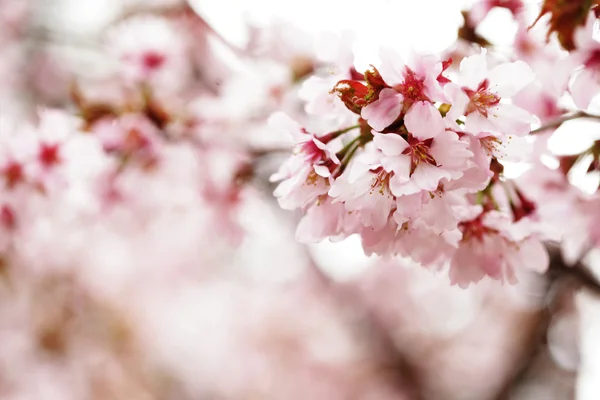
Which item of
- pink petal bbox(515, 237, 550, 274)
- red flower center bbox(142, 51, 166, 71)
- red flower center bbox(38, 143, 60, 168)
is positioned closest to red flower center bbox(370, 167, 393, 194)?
pink petal bbox(515, 237, 550, 274)

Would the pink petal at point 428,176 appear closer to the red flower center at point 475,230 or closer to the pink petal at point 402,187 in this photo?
the pink petal at point 402,187

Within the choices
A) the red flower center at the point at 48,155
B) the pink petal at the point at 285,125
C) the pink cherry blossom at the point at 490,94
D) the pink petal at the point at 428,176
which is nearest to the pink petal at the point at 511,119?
the pink cherry blossom at the point at 490,94

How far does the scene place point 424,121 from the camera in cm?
61

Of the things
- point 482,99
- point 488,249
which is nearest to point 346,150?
point 482,99

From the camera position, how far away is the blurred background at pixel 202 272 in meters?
1.51

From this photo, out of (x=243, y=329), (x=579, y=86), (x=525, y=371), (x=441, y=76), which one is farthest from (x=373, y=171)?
(x=243, y=329)

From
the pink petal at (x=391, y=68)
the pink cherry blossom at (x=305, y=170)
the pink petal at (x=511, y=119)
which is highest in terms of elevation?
the pink petal at (x=391, y=68)

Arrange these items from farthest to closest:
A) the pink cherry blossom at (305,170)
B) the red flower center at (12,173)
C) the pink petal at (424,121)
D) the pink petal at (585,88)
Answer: the red flower center at (12,173)
the pink petal at (585,88)
the pink cherry blossom at (305,170)
the pink petal at (424,121)

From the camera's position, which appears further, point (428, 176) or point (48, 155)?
point (48, 155)

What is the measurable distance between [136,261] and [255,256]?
32.4 inches

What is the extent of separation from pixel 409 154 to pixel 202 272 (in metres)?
3.79

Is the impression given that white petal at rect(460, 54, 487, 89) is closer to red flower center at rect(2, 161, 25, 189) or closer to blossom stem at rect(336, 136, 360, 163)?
blossom stem at rect(336, 136, 360, 163)

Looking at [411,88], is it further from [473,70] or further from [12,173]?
[12,173]

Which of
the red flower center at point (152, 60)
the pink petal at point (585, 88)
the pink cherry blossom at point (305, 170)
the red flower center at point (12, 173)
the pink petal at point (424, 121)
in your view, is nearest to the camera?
the pink petal at point (424, 121)
